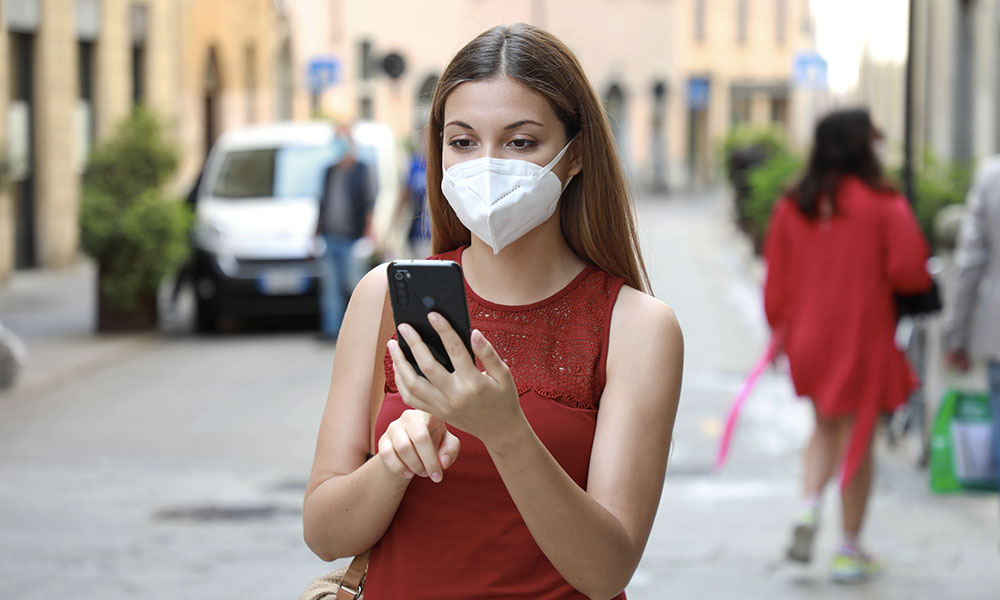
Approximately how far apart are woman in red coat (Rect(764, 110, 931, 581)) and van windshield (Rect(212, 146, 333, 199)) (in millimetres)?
8892

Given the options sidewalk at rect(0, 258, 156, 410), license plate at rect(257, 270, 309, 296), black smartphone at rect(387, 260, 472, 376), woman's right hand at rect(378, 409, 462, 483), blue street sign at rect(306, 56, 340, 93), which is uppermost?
blue street sign at rect(306, 56, 340, 93)

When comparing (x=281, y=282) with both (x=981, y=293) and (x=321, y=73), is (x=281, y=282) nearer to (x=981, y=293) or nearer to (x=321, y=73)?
(x=981, y=293)

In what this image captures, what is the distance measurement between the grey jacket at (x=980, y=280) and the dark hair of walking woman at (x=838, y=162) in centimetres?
51

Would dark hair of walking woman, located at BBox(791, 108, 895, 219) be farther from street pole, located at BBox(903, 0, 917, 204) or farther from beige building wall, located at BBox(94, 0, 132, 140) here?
beige building wall, located at BBox(94, 0, 132, 140)

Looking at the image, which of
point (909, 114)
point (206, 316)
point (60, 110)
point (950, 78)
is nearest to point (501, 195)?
point (909, 114)

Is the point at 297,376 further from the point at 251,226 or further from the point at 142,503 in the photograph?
the point at 142,503

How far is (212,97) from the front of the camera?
31719mm

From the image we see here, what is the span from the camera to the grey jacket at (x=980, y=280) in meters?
6.00

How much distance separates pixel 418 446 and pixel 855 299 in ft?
14.9

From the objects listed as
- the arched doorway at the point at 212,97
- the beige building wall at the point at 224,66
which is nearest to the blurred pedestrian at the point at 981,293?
the beige building wall at the point at 224,66

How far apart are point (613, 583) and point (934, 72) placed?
1737 cm

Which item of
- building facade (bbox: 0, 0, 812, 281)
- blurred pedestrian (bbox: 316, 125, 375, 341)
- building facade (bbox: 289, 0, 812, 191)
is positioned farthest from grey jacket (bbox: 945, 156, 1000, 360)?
building facade (bbox: 289, 0, 812, 191)

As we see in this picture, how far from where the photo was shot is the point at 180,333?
48.6ft

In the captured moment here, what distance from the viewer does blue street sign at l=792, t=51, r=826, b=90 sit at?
23.5 meters
